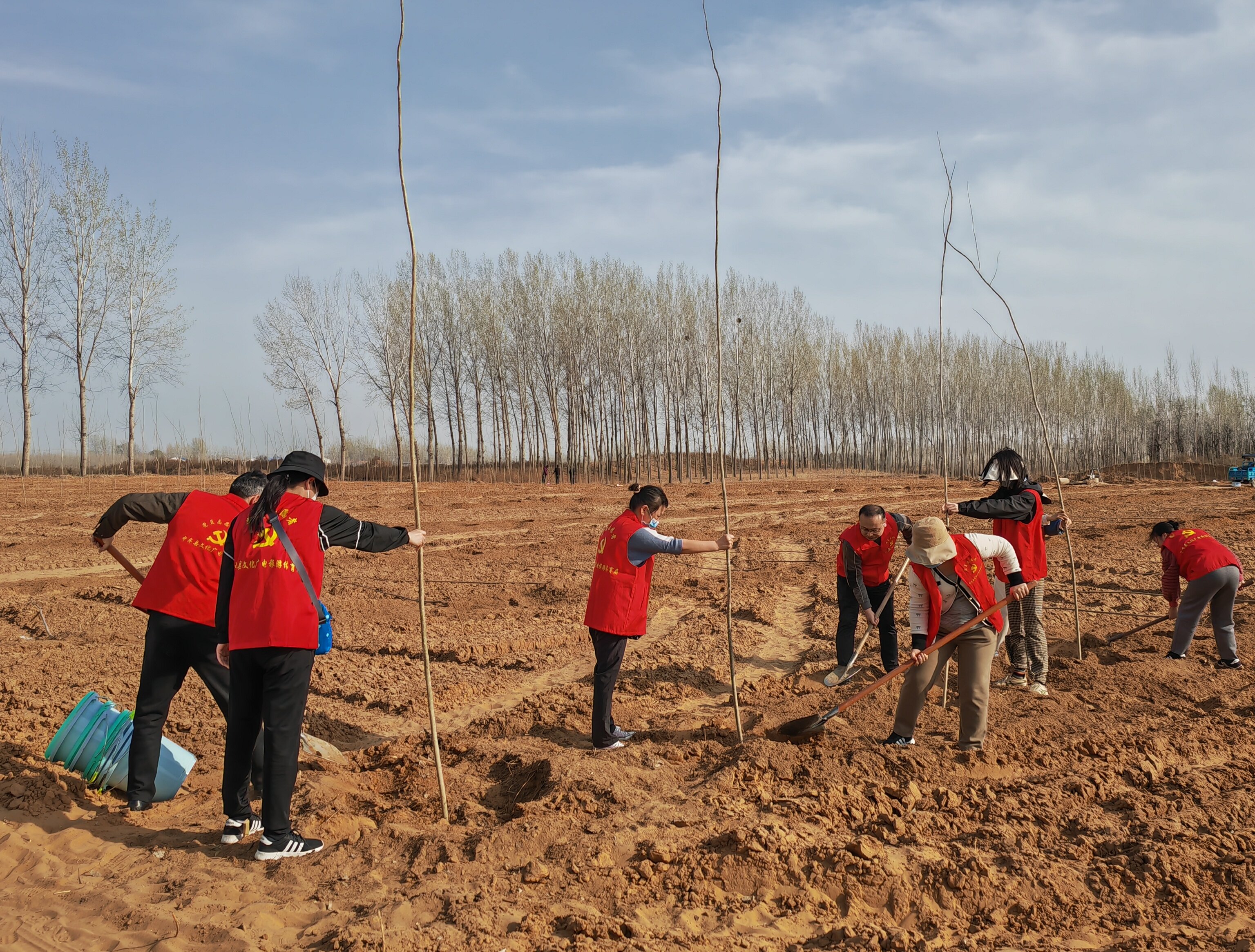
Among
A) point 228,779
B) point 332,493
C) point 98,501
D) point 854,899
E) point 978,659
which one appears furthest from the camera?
point 332,493

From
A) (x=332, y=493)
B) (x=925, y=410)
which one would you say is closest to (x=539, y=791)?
(x=332, y=493)

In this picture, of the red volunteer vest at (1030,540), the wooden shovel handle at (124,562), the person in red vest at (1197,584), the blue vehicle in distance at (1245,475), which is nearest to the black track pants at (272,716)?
the wooden shovel handle at (124,562)

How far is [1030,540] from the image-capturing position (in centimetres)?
611

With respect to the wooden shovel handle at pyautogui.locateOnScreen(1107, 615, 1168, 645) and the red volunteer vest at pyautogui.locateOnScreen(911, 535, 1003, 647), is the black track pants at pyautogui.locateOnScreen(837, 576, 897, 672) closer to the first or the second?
the red volunteer vest at pyautogui.locateOnScreen(911, 535, 1003, 647)

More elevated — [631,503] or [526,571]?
[631,503]

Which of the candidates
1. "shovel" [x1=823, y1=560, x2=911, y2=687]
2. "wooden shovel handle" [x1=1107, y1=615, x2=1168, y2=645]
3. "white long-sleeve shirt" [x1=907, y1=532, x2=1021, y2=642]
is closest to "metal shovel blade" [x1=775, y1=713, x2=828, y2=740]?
"white long-sleeve shirt" [x1=907, y1=532, x2=1021, y2=642]

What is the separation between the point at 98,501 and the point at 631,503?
19954 millimetres

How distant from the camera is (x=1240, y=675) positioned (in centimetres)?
649

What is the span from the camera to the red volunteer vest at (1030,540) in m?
6.07

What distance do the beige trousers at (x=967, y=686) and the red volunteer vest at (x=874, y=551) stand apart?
1553 millimetres

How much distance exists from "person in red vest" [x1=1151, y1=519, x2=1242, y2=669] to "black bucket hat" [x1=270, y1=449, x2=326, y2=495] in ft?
21.7

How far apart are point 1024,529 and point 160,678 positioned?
586cm

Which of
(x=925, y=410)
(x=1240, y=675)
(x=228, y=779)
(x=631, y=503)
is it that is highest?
(x=925, y=410)

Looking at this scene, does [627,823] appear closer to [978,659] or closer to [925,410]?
[978,659]
